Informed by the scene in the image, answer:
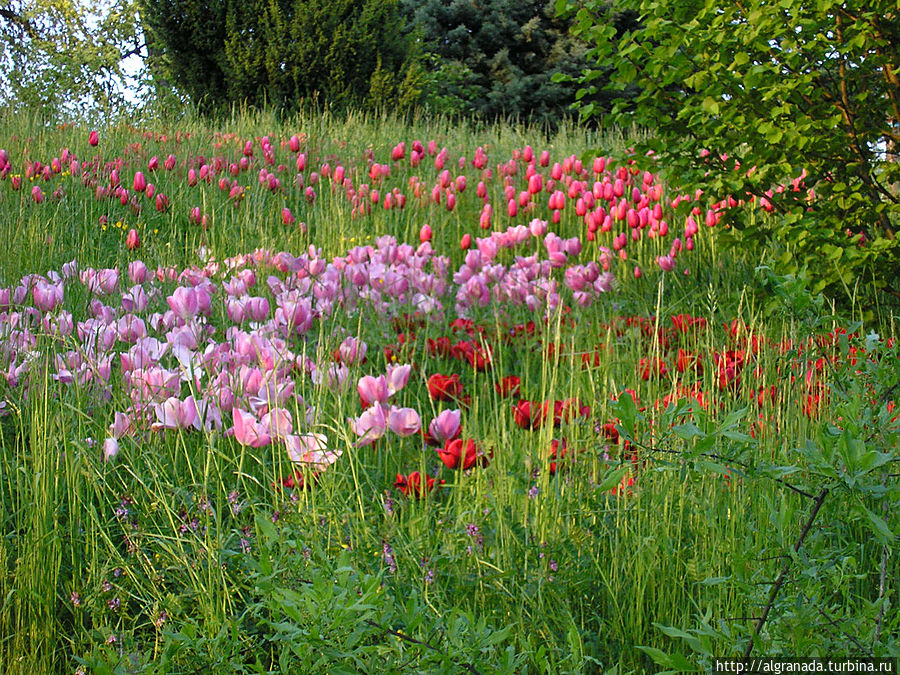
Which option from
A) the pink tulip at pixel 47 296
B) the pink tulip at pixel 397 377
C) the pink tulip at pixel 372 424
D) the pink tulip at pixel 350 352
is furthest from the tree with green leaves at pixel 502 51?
the pink tulip at pixel 372 424

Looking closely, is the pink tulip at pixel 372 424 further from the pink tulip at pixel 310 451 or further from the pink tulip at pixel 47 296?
the pink tulip at pixel 47 296

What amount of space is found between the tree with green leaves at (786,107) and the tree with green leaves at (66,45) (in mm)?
16404

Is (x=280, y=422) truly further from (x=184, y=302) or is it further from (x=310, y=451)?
(x=184, y=302)

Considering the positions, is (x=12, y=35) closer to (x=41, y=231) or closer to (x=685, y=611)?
(x=41, y=231)

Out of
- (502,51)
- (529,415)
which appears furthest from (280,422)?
(502,51)

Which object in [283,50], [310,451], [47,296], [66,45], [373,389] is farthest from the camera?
[66,45]

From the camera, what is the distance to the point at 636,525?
1.73 m

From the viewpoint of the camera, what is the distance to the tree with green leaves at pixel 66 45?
1867cm

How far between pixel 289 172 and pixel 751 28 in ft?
14.8

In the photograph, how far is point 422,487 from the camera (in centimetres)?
173

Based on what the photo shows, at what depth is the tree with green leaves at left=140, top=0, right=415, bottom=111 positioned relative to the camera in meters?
10.6

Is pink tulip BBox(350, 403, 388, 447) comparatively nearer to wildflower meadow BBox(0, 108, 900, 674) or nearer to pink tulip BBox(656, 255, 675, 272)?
wildflower meadow BBox(0, 108, 900, 674)

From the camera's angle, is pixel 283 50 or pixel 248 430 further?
pixel 283 50

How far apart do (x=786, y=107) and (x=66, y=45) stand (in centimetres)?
2354
